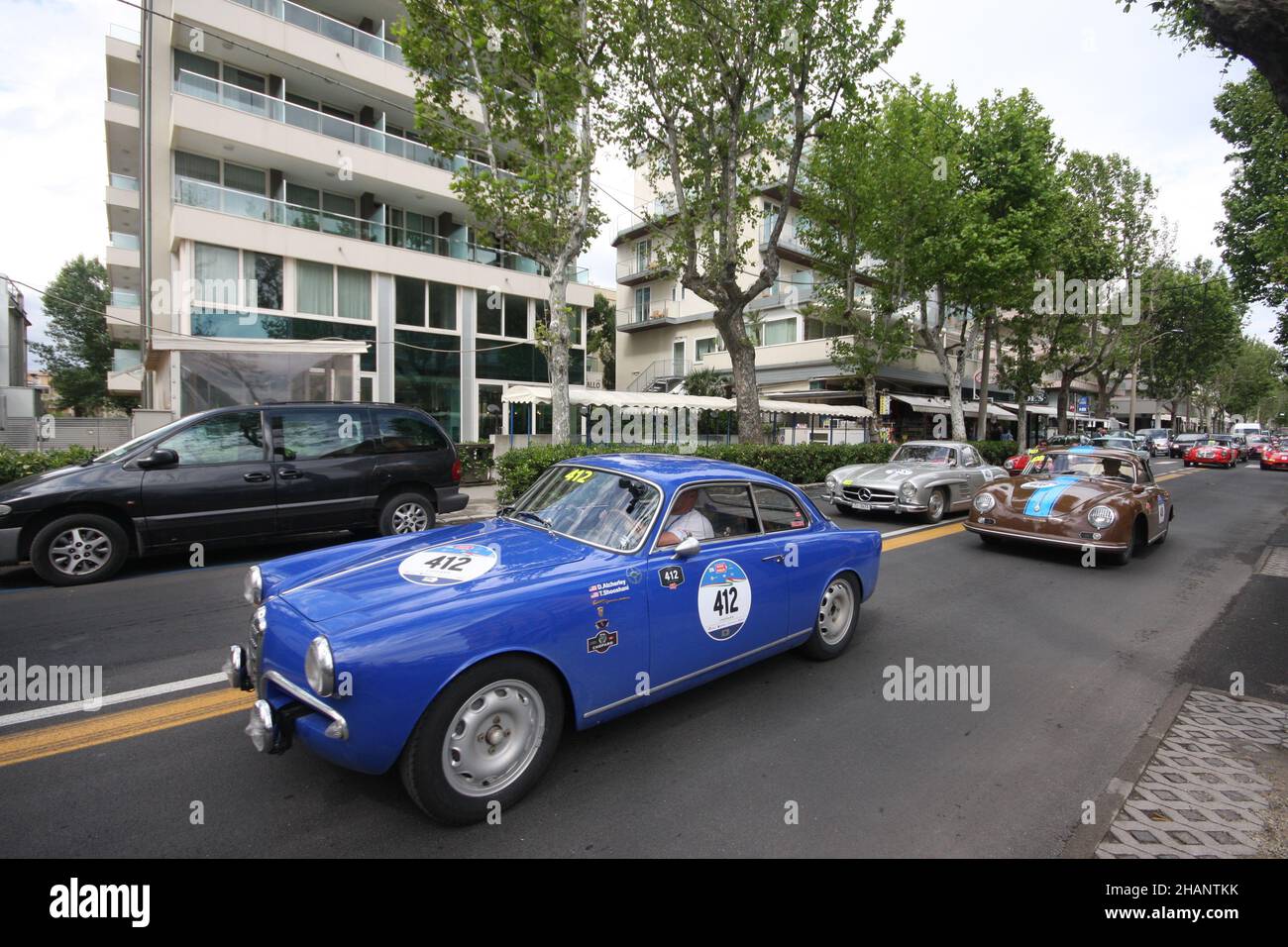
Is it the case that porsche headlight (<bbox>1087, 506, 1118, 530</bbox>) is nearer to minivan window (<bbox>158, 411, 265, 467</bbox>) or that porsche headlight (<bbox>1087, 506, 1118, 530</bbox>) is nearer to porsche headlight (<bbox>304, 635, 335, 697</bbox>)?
porsche headlight (<bbox>304, 635, 335, 697</bbox>)

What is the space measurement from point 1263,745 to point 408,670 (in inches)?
189

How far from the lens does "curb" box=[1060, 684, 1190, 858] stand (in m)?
2.63

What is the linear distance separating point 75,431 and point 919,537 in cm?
2404

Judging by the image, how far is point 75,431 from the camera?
1875 cm

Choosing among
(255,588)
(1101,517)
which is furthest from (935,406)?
(255,588)

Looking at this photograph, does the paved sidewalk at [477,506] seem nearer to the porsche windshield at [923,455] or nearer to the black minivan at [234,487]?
the black minivan at [234,487]

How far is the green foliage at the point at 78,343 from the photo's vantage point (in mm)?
38844

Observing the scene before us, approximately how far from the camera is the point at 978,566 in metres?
7.73

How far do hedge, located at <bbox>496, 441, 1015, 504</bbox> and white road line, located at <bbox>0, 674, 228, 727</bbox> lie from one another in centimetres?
436

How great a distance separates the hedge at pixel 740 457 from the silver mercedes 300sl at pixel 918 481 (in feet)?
6.06

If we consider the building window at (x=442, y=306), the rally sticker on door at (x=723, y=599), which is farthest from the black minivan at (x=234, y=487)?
the building window at (x=442, y=306)

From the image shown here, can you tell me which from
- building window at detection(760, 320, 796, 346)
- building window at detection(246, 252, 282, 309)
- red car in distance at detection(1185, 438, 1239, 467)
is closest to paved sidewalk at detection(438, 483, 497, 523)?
building window at detection(246, 252, 282, 309)

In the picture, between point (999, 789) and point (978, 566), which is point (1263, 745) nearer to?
point (999, 789)

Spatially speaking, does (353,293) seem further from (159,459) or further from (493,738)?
(493,738)
